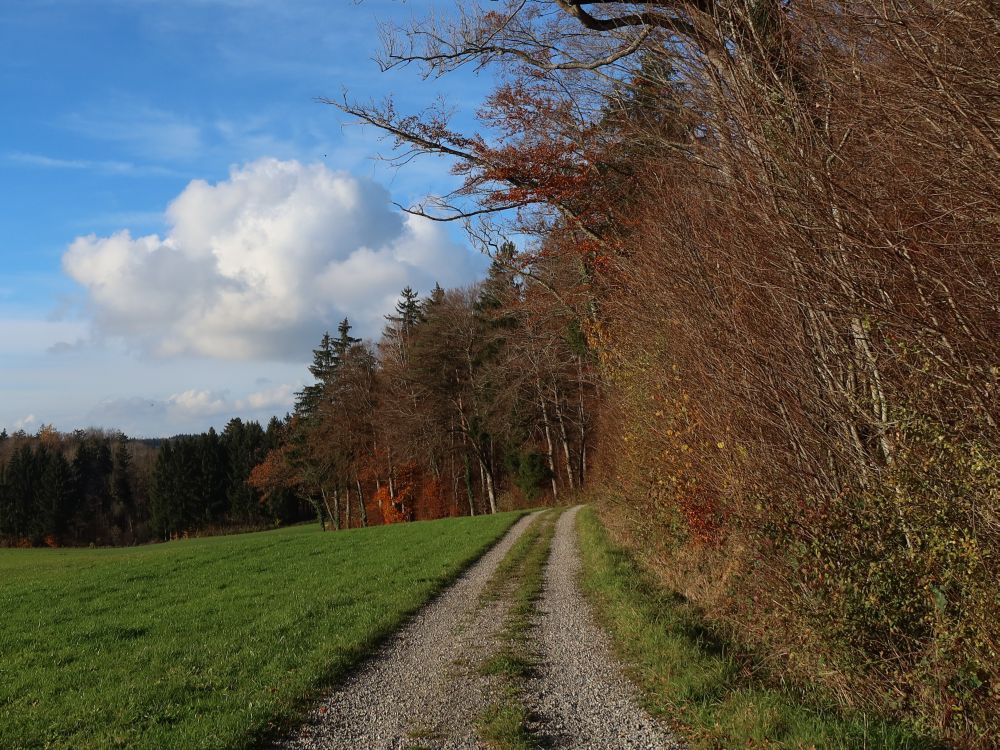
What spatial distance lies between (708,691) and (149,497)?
83458mm

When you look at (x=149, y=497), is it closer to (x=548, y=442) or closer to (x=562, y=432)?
(x=548, y=442)

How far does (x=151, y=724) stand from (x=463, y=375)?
3720 centimetres

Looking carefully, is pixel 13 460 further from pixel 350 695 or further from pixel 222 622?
pixel 350 695

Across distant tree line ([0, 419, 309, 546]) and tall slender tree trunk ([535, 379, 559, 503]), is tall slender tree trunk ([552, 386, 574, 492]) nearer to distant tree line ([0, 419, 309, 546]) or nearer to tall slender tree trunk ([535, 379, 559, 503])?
tall slender tree trunk ([535, 379, 559, 503])

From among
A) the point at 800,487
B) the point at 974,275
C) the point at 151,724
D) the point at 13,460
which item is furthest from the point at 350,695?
the point at 13,460

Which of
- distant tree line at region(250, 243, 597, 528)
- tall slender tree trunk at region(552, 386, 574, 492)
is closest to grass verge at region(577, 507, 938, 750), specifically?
distant tree line at region(250, 243, 597, 528)

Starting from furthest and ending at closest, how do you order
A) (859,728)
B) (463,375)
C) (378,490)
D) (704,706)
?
(378,490) → (463,375) → (704,706) → (859,728)

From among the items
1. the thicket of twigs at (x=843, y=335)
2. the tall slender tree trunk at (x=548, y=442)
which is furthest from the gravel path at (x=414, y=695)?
the tall slender tree trunk at (x=548, y=442)

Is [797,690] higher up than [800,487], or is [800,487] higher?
[800,487]

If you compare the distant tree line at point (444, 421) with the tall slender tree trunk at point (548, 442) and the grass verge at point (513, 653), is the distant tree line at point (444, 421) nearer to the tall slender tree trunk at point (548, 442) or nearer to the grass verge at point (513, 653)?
the tall slender tree trunk at point (548, 442)

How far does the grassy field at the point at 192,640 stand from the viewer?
5414 millimetres

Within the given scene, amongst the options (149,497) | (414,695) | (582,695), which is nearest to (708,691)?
(582,695)

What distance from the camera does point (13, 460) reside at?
245 ft

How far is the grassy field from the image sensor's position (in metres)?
5.41
